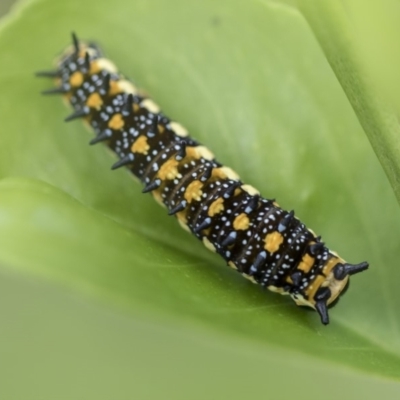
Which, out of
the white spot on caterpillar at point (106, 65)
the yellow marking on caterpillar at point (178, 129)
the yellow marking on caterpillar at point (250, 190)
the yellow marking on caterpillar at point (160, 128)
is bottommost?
the yellow marking on caterpillar at point (160, 128)

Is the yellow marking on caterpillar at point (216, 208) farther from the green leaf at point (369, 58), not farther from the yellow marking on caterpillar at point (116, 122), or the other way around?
the green leaf at point (369, 58)

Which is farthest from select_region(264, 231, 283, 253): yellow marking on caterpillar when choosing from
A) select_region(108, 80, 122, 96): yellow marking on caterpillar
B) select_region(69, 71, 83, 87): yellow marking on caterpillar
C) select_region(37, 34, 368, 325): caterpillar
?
select_region(69, 71, 83, 87): yellow marking on caterpillar

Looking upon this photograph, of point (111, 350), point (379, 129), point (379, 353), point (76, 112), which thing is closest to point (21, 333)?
point (111, 350)

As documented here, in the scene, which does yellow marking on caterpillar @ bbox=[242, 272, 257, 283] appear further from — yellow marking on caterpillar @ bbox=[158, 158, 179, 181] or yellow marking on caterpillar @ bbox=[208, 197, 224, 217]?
yellow marking on caterpillar @ bbox=[158, 158, 179, 181]

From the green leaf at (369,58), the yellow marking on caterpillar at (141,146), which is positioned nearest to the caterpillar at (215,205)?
the yellow marking on caterpillar at (141,146)

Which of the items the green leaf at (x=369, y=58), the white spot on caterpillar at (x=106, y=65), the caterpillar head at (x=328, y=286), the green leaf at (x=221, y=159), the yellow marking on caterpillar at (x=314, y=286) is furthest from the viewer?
the white spot on caterpillar at (x=106, y=65)

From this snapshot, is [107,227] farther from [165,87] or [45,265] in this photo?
[165,87]

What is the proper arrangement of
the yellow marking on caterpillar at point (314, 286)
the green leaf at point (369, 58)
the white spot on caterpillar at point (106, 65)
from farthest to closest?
1. the white spot on caterpillar at point (106, 65)
2. the yellow marking on caterpillar at point (314, 286)
3. the green leaf at point (369, 58)
